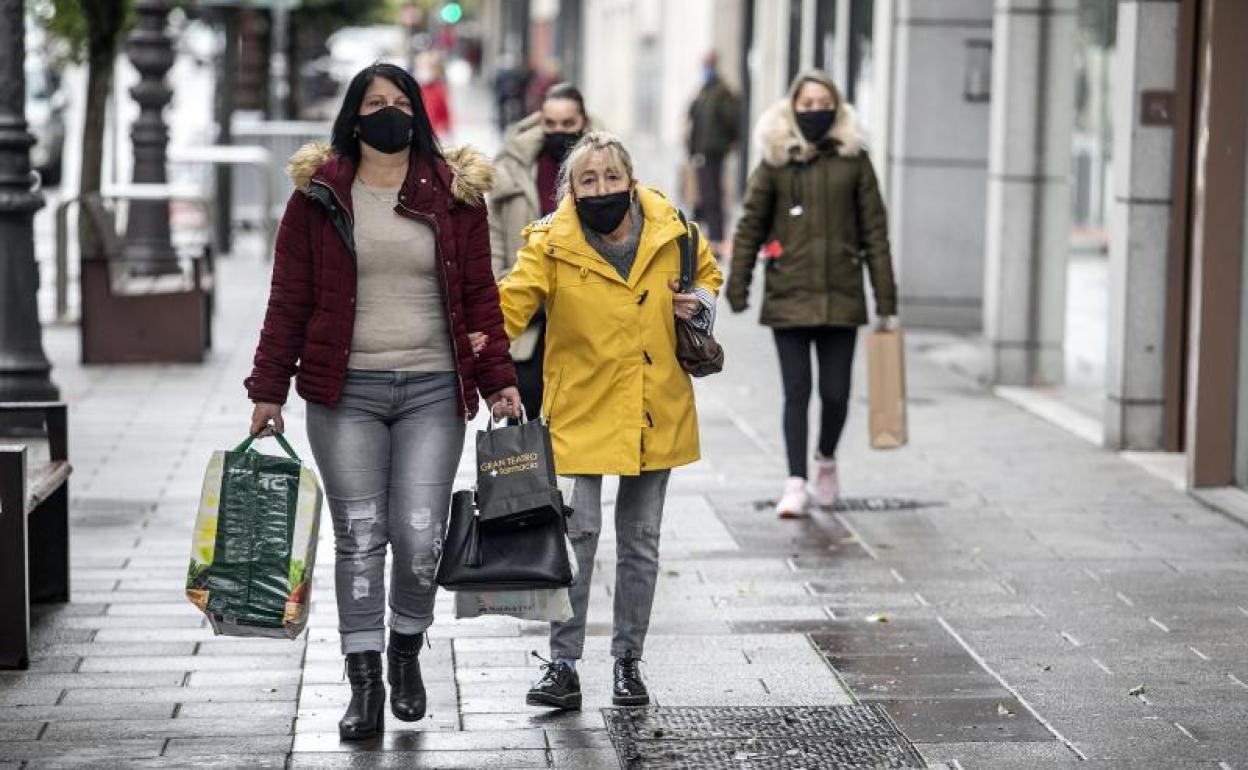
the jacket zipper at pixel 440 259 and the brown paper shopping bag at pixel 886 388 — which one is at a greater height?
the jacket zipper at pixel 440 259

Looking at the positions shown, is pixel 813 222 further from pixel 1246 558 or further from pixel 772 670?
pixel 772 670

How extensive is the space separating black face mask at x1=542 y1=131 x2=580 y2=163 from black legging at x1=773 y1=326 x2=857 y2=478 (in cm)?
149

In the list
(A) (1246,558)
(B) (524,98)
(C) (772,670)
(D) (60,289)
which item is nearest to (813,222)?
(A) (1246,558)

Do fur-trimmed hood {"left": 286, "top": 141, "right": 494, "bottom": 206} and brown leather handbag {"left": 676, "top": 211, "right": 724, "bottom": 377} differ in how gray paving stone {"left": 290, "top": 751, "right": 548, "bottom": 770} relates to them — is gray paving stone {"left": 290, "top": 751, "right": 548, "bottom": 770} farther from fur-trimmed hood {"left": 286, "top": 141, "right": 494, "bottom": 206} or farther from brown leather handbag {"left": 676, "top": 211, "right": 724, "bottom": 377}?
fur-trimmed hood {"left": 286, "top": 141, "right": 494, "bottom": 206}

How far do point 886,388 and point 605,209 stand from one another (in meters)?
3.50

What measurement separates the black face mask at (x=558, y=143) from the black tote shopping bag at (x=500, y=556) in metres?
2.49

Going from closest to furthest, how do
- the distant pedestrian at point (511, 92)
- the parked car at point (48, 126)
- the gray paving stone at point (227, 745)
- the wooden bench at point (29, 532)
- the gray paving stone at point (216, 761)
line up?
1. the gray paving stone at point (216, 761)
2. the gray paving stone at point (227, 745)
3. the wooden bench at point (29, 532)
4. the parked car at point (48, 126)
5. the distant pedestrian at point (511, 92)

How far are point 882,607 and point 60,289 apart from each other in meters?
9.86

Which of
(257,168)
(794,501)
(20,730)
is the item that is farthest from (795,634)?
(257,168)

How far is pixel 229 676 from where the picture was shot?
6.86m

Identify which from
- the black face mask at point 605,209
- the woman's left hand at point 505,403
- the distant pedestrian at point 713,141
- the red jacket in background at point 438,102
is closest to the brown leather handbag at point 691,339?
the black face mask at point 605,209

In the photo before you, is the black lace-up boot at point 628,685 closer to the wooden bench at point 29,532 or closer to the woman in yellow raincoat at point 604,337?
the woman in yellow raincoat at point 604,337

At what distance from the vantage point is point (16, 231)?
1113cm

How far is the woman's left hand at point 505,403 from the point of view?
624cm
